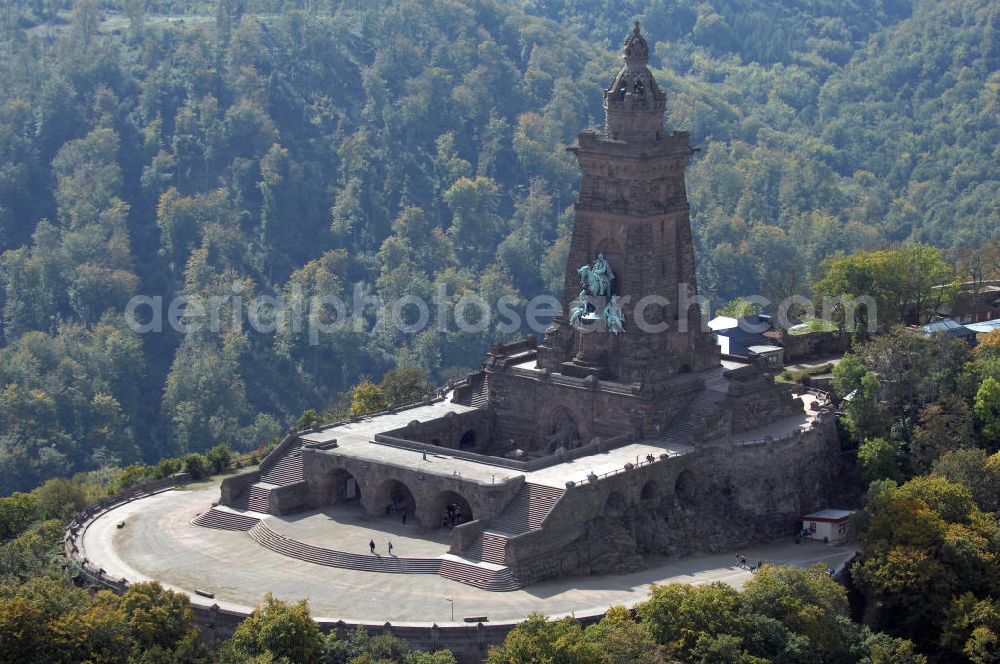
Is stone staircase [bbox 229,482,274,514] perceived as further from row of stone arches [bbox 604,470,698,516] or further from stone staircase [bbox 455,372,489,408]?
row of stone arches [bbox 604,470,698,516]

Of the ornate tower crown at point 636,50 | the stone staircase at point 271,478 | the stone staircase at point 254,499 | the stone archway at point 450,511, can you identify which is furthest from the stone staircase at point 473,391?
the ornate tower crown at point 636,50

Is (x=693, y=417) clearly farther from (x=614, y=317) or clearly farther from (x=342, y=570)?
(x=342, y=570)

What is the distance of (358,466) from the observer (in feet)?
288

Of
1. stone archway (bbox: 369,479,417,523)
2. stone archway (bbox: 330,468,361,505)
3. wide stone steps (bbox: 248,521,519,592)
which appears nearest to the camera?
wide stone steps (bbox: 248,521,519,592)

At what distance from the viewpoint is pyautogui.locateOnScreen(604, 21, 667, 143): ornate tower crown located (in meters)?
93.0

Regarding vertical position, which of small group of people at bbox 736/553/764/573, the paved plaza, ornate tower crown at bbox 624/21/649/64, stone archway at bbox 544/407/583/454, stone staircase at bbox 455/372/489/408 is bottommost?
small group of people at bbox 736/553/764/573

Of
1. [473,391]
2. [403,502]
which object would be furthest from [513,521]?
[473,391]

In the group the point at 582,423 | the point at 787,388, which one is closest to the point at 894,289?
the point at 787,388

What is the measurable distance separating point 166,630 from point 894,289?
50.7m

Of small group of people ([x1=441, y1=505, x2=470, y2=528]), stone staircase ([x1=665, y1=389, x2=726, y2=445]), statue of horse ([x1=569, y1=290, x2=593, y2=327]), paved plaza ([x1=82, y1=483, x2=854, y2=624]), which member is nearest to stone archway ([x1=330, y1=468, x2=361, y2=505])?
paved plaza ([x1=82, y1=483, x2=854, y2=624])

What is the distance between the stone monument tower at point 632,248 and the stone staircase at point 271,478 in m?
12.5

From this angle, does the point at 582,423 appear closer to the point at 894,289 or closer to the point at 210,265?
the point at 894,289

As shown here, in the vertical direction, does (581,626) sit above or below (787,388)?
below

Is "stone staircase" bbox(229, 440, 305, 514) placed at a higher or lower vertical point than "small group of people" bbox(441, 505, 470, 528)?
higher
